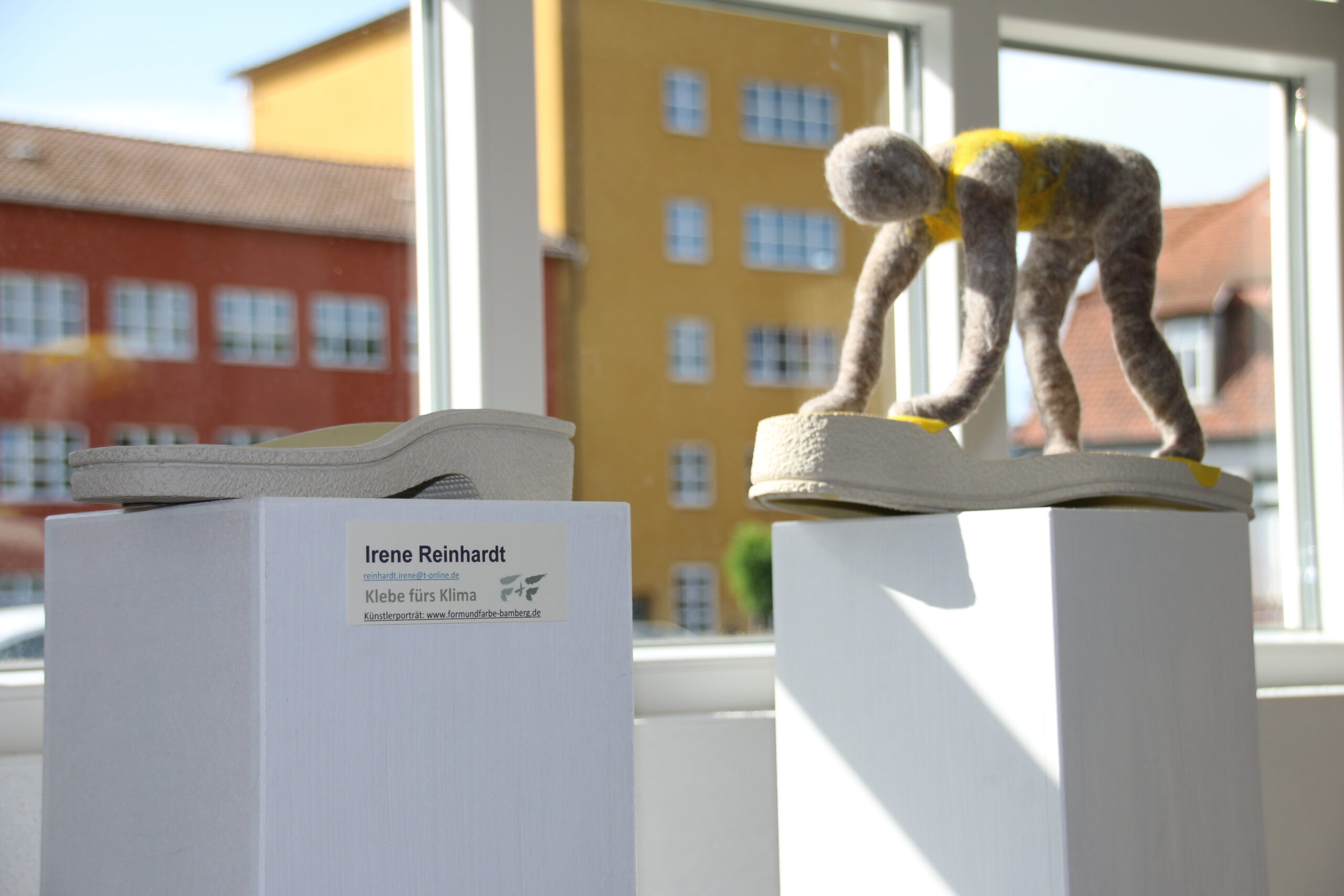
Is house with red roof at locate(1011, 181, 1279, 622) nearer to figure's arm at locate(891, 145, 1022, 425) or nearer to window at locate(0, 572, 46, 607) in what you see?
figure's arm at locate(891, 145, 1022, 425)

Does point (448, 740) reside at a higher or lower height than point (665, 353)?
lower

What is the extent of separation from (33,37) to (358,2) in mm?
483

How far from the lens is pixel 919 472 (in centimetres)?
137

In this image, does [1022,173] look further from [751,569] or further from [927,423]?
[751,569]

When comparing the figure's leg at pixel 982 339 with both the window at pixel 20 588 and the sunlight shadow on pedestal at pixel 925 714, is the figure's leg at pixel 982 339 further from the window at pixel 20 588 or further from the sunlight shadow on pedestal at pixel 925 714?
the window at pixel 20 588

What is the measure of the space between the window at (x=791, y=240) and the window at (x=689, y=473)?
35 centimetres

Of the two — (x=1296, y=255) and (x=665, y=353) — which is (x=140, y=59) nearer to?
(x=665, y=353)

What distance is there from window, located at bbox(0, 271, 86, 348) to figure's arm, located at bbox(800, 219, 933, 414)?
3.59ft

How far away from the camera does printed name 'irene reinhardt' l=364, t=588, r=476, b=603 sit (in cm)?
102

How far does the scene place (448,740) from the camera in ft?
3.41

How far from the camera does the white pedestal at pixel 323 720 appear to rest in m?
0.98

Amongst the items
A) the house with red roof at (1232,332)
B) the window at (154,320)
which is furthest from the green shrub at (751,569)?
the window at (154,320)

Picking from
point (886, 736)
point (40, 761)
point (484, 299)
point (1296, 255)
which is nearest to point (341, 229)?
point (484, 299)

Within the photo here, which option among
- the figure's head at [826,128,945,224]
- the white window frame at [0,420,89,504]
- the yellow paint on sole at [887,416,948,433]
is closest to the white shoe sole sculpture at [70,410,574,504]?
the yellow paint on sole at [887,416,948,433]
